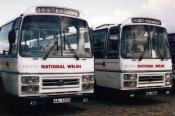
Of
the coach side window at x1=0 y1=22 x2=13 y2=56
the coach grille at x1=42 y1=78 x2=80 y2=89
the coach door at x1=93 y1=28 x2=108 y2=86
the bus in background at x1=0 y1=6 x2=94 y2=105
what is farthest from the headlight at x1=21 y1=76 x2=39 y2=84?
the coach door at x1=93 y1=28 x2=108 y2=86

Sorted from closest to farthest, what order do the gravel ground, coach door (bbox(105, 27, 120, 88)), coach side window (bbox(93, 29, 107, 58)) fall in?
1. the gravel ground
2. coach door (bbox(105, 27, 120, 88))
3. coach side window (bbox(93, 29, 107, 58))

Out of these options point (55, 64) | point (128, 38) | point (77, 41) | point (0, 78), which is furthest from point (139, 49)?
point (0, 78)

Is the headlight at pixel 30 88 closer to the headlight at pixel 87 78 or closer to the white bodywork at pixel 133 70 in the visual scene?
the headlight at pixel 87 78

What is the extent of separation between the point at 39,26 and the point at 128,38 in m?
3.52

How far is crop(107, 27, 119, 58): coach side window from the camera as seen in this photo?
13148 millimetres

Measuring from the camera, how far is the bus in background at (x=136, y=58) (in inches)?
508

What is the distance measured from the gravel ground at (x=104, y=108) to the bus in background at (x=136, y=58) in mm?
617

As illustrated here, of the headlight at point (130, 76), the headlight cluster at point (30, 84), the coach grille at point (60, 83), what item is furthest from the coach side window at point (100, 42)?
the headlight cluster at point (30, 84)

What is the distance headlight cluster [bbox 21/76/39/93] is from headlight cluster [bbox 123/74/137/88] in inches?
136

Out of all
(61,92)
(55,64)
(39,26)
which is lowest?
(61,92)

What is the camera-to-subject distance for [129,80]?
12.9 meters

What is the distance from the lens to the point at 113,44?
1342cm

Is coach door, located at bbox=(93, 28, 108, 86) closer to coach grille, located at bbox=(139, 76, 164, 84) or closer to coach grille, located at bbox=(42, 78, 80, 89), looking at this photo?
coach grille, located at bbox=(139, 76, 164, 84)

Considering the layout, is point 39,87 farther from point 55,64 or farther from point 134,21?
point 134,21
